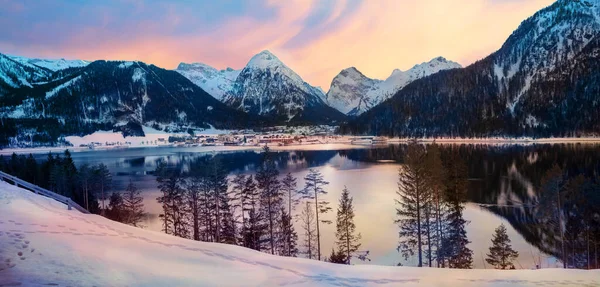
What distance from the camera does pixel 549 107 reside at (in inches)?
7584

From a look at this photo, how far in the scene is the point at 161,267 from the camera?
1047 centimetres

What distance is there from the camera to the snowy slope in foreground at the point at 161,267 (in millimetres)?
8727

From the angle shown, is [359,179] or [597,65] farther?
[597,65]

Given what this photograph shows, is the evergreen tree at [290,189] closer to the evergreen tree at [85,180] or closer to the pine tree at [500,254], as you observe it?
the pine tree at [500,254]

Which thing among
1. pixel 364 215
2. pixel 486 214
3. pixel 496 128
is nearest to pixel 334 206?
pixel 364 215

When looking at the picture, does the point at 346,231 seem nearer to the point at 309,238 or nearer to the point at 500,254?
the point at 309,238

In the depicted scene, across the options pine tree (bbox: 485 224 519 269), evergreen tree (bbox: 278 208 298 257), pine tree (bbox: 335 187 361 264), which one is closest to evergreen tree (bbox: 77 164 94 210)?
evergreen tree (bbox: 278 208 298 257)

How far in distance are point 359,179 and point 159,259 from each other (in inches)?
2255

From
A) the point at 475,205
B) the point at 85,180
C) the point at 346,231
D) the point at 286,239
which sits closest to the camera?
the point at 346,231

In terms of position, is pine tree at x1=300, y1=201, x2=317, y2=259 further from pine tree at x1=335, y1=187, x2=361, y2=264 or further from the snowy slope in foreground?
the snowy slope in foreground

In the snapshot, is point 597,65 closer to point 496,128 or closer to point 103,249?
point 496,128

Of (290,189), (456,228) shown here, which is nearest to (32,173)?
(290,189)

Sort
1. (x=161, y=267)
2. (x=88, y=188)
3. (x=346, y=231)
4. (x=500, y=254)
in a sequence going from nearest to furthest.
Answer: (x=161, y=267) < (x=500, y=254) < (x=346, y=231) < (x=88, y=188)

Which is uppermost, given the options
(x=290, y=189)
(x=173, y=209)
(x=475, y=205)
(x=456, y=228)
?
(x=290, y=189)
